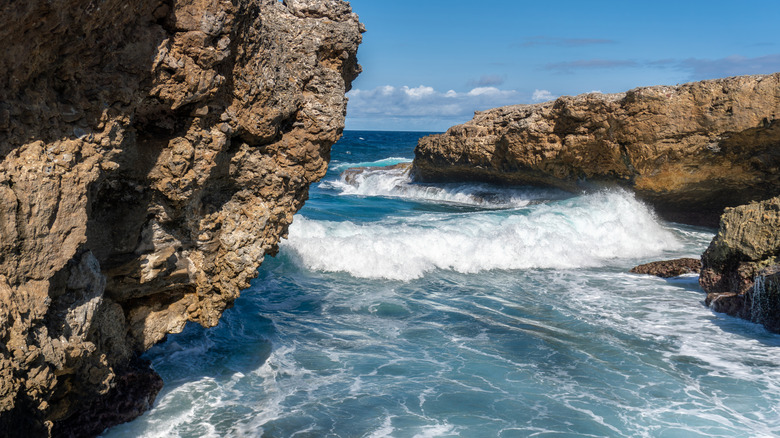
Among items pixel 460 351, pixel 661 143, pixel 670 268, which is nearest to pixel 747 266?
pixel 670 268

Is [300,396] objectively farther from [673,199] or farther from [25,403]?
[673,199]

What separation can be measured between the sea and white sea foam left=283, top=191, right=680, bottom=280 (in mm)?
53

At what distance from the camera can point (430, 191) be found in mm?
22312

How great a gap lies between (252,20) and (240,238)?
6.14 feet

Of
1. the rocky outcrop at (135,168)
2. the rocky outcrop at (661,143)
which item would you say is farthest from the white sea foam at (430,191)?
the rocky outcrop at (135,168)

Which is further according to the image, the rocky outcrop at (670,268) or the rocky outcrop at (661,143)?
the rocky outcrop at (661,143)

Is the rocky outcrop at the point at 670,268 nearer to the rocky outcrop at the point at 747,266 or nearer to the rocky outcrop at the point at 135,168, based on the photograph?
the rocky outcrop at the point at 747,266

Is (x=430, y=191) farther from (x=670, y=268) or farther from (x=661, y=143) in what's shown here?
(x=670, y=268)

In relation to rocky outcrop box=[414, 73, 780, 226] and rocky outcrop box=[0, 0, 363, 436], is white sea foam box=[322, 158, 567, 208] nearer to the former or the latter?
rocky outcrop box=[414, 73, 780, 226]

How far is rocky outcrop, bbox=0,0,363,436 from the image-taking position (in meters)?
3.16

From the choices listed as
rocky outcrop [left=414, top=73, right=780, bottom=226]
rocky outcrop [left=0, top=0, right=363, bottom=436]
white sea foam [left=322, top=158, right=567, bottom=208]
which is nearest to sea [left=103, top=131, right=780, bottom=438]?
rocky outcrop [left=0, top=0, right=363, bottom=436]

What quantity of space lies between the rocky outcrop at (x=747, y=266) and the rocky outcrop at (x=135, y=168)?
629cm

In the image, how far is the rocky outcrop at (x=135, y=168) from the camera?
10.4 ft

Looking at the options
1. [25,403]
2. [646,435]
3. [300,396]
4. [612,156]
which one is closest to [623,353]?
[646,435]
